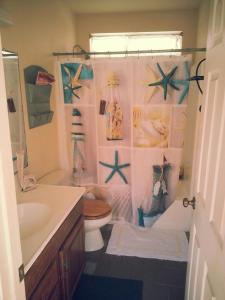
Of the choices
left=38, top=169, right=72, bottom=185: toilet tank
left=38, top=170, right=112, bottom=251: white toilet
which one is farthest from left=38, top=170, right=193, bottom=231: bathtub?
left=38, top=170, right=112, bottom=251: white toilet

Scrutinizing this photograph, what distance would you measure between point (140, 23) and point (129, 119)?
54.4 inches

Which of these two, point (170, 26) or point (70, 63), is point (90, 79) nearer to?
point (70, 63)

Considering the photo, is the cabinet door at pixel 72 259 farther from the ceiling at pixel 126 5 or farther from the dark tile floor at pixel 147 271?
the ceiling at pixel 126 5

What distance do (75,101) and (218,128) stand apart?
5.73 ft

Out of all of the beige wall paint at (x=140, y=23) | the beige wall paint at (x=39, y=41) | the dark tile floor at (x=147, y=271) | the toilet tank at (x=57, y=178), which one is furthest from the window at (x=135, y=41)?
the dark tile floor at (x=147, y=271)

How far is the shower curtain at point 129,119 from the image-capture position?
2.25 metres

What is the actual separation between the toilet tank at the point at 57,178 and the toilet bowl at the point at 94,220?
1.02ft

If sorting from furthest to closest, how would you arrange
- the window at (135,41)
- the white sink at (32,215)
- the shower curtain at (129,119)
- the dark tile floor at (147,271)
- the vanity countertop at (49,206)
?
the window at (135,41), the shower curtain at (129,119), the dark tile floor at (147,271), the white sink at (32,215), the vanity countertop at (49,206)

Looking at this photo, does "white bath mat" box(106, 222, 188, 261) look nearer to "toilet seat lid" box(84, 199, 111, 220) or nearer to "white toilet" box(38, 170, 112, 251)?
"white toilet" box(38, 170, 112, 251)

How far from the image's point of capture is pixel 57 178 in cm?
228

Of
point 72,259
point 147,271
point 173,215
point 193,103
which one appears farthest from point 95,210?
point 193,103

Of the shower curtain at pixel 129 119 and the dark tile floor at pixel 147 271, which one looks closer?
the dark tile floor at pixel 147 271

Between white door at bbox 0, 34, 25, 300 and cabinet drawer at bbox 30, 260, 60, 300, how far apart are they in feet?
1.44

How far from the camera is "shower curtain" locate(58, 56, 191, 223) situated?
2.25 meters
